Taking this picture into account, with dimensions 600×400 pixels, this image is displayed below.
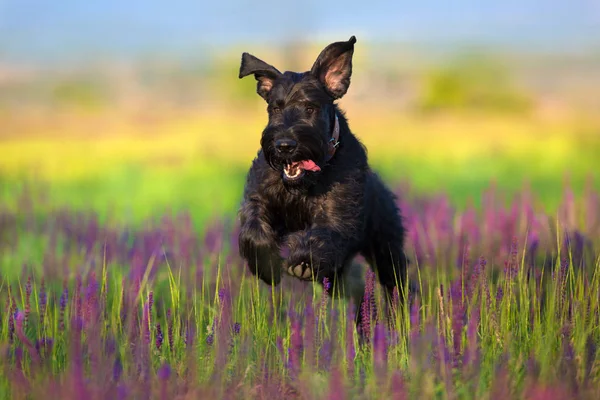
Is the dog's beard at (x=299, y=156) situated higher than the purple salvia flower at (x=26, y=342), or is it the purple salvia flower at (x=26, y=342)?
the dog's beard at (x=299, y=156)

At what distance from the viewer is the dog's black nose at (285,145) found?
5.44 m

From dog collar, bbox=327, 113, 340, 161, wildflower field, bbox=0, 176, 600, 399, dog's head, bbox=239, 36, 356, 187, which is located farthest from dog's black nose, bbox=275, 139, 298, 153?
wildflower field, bbox=0, 176, 600, 399

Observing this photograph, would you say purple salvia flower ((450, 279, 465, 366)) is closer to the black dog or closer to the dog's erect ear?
the black dog

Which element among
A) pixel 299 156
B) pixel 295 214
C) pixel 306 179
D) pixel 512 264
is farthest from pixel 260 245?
pixel 512 264

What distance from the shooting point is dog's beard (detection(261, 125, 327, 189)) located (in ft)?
18.0

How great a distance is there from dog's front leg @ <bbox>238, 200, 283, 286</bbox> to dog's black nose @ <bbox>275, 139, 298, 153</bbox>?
55cm

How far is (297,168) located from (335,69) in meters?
0.79

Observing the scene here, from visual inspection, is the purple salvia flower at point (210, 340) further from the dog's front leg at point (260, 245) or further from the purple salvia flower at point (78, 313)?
the dog's front leg at point (260, 245)

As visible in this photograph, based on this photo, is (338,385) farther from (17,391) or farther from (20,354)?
(20,354)

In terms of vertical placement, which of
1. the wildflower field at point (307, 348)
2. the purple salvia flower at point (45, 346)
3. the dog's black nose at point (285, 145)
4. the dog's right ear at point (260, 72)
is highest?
the dog's right ear at point (260, 72)

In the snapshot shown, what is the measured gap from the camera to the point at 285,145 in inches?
215

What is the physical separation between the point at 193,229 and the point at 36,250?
1486 mm

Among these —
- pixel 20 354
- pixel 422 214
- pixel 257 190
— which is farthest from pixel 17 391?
pixel 422 214

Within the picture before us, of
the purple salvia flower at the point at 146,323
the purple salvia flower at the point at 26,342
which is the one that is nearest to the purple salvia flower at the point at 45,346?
the purple salvia flower at the point at 26,342
